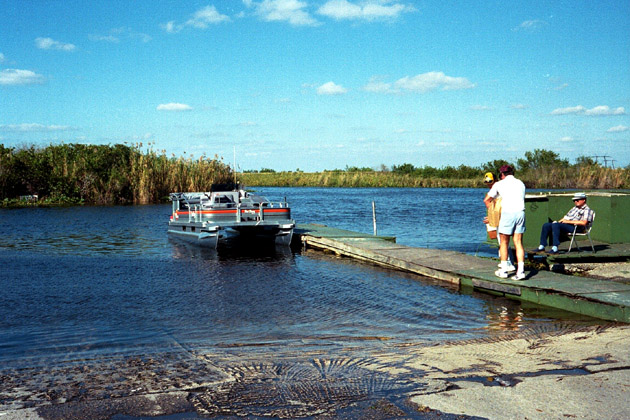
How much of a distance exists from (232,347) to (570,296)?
5.36 m

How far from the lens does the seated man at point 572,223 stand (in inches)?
485

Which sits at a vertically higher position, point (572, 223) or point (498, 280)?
point (572, 223)

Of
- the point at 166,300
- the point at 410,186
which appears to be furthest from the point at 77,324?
the point at 410,186

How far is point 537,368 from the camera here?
5746 millimetres

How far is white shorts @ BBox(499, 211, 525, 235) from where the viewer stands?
32.6 feet

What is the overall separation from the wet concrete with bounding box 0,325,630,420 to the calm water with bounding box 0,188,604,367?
641 mm

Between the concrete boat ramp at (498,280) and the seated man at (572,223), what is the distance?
49.8 inches

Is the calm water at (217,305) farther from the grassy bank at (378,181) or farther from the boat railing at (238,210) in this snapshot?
the grassy bank at (378,181)

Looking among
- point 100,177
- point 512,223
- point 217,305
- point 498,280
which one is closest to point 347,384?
point 217,305

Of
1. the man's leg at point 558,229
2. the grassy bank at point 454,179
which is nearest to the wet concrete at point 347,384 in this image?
the man's leg at point 558,229

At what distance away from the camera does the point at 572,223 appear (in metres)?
12.3

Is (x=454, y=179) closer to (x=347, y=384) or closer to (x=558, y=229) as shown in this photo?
(x=558, y=229)

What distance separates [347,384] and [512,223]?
570cm

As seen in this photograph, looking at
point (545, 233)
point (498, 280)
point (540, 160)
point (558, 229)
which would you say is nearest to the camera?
point (498, 280)
